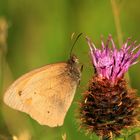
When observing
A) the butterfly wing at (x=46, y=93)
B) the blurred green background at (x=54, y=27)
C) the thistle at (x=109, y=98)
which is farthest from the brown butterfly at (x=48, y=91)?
the blurred green background at (x=54, y=27)

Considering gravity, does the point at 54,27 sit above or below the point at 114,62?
below

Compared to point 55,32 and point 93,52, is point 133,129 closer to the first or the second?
point 93,52

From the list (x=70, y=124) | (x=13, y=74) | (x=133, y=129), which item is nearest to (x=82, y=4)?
(x=13, y=74)

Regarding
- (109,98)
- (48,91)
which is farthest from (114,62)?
(48,91)

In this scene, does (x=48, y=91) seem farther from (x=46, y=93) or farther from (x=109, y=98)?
(x=109, y=98)

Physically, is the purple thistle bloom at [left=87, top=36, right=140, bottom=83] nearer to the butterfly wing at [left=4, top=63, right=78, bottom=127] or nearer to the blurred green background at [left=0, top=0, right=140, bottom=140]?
the butterfly wing at [left=4, top=63, right=78, bottom=127]

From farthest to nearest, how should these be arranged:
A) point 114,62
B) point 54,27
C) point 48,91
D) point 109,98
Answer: point 54,27
point 48,91
point 114,62
point 109,98

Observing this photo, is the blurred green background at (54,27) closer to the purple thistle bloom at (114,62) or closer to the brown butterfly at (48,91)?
the brown butterfly at (48,91)
